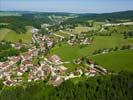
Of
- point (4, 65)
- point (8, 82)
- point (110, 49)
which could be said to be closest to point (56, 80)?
point (8, 82)

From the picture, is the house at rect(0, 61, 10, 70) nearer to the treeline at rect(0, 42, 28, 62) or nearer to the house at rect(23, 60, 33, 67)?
the house at rect(23, 60, 33, 67)

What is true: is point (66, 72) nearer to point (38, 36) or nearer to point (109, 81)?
point (109, 81)

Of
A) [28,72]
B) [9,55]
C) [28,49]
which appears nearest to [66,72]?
[28,72]

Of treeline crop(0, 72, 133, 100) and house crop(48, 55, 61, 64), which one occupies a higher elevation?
treeline crop(0, 72, 133, 100)

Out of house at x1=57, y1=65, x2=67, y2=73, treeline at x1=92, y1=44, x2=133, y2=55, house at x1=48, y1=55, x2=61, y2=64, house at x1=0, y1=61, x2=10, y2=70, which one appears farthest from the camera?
treeline at x1=92, y1=44, x2=133, y2=55

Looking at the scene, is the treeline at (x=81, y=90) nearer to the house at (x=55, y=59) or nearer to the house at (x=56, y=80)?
the house at (x=56, y=80)

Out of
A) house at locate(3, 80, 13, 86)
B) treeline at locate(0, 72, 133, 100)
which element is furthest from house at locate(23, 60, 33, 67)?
treeline at locate(0, 72, 133, 100)
